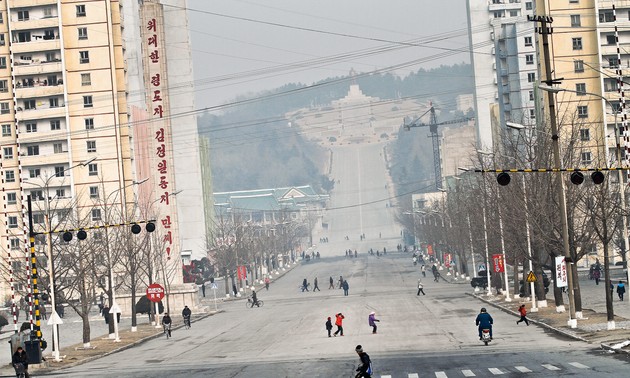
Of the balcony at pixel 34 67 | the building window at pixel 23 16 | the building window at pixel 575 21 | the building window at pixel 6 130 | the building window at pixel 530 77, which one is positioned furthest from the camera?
the building window at pixel 530 77

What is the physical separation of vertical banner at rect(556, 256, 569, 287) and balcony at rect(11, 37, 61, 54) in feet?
321

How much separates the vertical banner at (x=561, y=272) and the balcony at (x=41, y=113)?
98.0 meters

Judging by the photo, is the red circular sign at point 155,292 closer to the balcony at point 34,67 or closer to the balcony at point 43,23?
the balcony at point 34,67

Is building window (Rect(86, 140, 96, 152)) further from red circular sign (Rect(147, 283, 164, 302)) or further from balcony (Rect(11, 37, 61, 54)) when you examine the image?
red circular sign (Rect(147, 283, 164, 302))

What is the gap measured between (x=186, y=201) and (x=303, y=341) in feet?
360

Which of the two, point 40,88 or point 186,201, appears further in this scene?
point 186,201

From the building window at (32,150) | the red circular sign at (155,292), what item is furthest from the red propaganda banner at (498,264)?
the building window at (32,150)

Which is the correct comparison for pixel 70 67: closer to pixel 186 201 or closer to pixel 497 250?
pixel 186 201

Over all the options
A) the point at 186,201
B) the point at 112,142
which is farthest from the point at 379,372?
the point at 186,201

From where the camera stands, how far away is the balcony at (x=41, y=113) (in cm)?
15475

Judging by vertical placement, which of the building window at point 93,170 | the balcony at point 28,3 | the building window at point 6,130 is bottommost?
the building window at point 93,170

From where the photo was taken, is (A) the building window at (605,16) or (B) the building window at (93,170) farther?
(A) the building window at (605,16)

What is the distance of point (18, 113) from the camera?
154500 mm

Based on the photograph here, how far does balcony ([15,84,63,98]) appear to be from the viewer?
6088 inches
